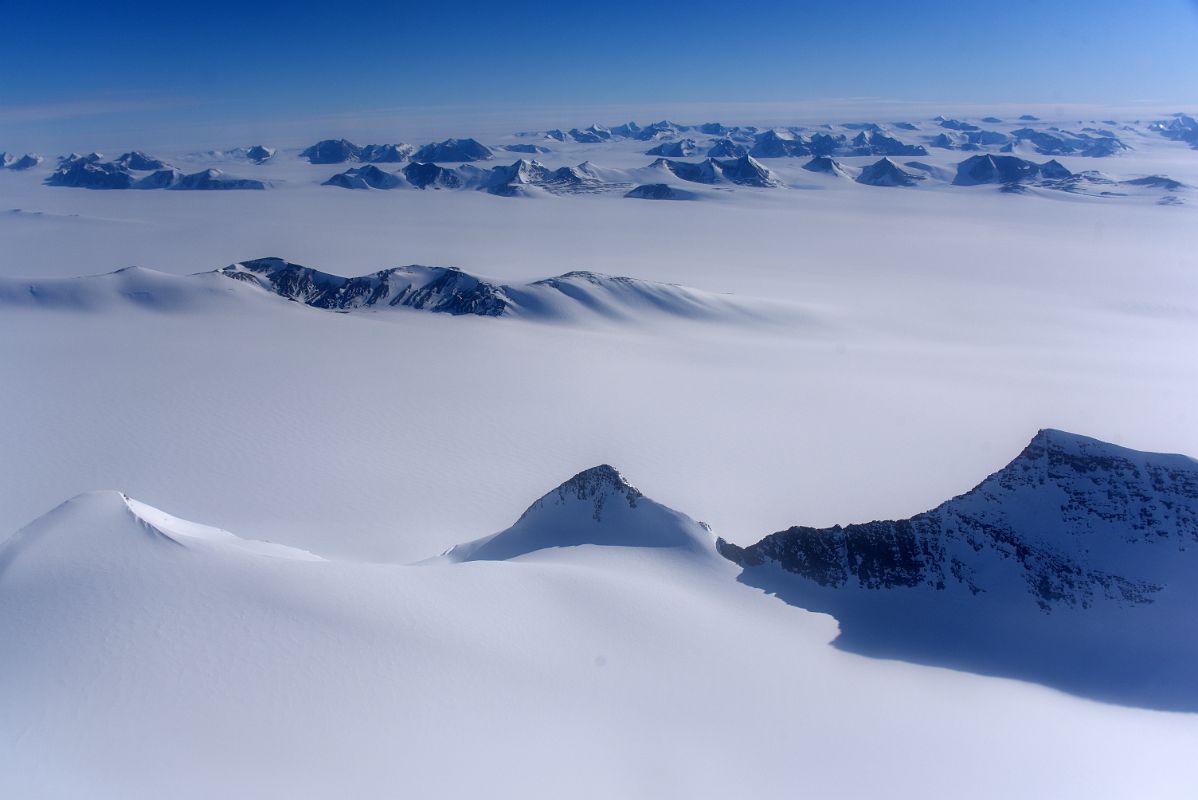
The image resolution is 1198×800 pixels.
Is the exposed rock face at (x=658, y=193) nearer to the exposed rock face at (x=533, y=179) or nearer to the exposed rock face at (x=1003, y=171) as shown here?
the exposed rock face at (x=533, y=179)

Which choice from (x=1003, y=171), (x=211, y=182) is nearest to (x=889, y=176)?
(x=1003, y=171)

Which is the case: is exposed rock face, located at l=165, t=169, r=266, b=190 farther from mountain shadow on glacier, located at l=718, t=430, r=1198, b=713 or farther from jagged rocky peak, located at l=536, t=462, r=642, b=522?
mountain shadow on glacier, located at l=718, t=430, r=1198, b=713

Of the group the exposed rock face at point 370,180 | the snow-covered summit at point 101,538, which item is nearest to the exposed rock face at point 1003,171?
the exposed rock face at point 370,180

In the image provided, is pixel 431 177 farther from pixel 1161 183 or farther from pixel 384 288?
pixel 1161 183

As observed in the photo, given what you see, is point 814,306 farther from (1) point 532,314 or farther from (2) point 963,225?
(2) point 963,225

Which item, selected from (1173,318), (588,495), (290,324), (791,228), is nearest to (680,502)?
(588,495)

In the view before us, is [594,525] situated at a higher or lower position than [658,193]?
lower

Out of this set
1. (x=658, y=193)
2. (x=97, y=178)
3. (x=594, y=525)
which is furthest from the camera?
(x=97, y=178)
